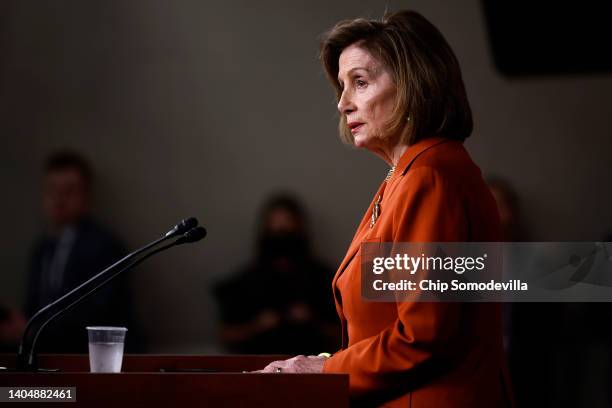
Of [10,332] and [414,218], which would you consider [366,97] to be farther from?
[10,332]

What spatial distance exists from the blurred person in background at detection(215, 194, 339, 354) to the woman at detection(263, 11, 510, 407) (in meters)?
2.82

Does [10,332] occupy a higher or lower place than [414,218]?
lower

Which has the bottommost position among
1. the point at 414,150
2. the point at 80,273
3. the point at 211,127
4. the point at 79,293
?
the point at 80,273

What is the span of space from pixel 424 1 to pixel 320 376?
4161 mm

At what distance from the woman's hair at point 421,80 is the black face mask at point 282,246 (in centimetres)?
312

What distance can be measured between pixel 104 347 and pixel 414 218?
0.62m

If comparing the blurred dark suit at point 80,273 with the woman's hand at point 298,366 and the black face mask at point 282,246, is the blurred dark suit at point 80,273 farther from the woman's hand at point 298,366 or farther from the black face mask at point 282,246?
the woman's hand at point 298,366

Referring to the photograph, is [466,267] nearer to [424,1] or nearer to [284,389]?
[284,389]

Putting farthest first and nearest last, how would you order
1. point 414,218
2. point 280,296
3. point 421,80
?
point 280,296 < point 421,80 < point 414,218

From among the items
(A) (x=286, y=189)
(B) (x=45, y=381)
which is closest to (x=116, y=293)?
(A) (x=286, y=189)

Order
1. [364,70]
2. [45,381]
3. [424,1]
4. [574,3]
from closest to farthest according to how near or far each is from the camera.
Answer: [45,381], [364,70], [574,3], [424,1]

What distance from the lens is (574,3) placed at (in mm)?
4957

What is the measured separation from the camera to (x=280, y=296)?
15.5ft

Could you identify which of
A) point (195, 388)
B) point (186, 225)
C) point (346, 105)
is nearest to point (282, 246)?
point (346, 105)
